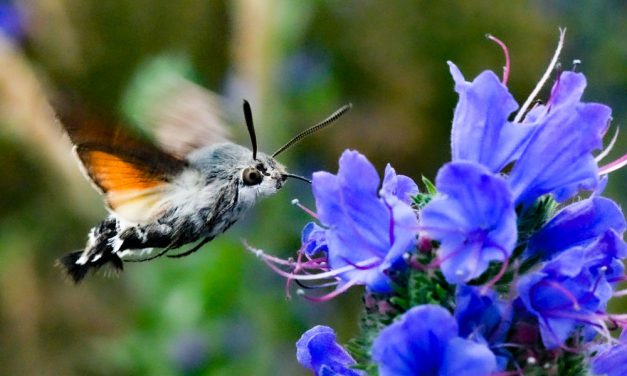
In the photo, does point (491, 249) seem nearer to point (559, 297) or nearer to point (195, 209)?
point (559, 297)

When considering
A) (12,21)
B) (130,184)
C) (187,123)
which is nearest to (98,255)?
(130,184)

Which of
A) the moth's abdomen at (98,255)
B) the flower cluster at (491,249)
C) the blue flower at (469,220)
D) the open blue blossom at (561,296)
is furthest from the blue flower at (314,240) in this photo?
the moth's abdomen at (98,255)

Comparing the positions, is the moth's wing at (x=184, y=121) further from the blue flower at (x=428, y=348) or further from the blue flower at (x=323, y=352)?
the blue flower at (x=428, y=348)

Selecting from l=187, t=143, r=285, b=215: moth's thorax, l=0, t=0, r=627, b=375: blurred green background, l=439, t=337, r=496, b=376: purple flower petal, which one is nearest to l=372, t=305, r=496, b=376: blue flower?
l=439, t=337, r=496, b=376: purple flower petal

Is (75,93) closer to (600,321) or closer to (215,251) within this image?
(600,321)

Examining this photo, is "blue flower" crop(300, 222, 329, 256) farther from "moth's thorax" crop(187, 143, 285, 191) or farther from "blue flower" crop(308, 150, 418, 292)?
"moth's thorax" crop(187, 143, 285, 191)

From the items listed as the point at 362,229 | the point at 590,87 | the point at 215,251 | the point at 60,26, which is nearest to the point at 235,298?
the point at 215,251
